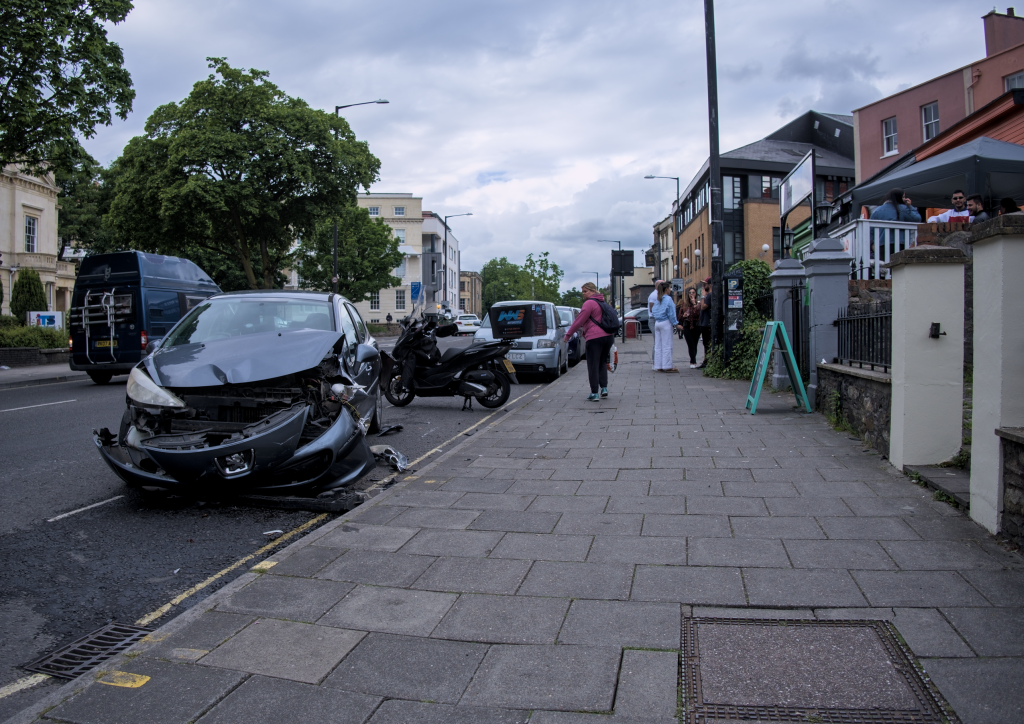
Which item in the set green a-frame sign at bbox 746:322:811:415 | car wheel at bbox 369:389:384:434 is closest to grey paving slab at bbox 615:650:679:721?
car wheel at bbox 369:389:384:434

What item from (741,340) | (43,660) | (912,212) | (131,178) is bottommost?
(43,660)

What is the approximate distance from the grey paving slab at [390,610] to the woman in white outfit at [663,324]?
1212 centimetres

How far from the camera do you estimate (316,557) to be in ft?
13.2

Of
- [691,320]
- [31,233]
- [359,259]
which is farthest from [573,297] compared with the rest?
[691,320]

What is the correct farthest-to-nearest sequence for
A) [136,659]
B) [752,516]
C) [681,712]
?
[752,516] < [136,659] < [681,712]

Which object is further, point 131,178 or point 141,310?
point 131,178

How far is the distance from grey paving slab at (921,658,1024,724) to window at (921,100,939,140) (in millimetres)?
27610

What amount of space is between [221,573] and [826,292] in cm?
766

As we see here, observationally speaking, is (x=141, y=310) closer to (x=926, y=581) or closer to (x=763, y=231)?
(x=926, y=581)

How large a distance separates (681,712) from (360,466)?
3.70 metres

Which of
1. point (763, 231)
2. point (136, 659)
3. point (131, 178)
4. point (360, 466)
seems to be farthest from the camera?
point (763, 231)

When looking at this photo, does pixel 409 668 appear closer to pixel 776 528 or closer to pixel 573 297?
pixel 776 528

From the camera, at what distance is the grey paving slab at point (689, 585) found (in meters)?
3.34

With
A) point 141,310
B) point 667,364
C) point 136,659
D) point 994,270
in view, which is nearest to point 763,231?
point 667,364
